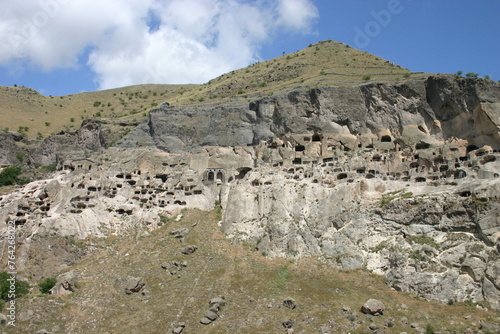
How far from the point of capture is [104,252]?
116ft

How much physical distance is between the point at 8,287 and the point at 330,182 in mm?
25544

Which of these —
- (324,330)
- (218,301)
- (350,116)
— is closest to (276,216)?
(218,301)

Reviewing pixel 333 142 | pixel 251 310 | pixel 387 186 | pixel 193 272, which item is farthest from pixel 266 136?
pixel 251 310

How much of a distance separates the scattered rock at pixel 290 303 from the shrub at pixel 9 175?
3550cm

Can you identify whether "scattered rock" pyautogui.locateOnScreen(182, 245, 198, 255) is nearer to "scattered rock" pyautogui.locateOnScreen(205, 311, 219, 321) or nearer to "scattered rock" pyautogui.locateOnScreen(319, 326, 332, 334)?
"scattered rock" pyautogui.locateOnScreen(205, 311, 219, 321)

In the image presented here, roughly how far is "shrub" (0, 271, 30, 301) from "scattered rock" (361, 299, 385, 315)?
2242 cm

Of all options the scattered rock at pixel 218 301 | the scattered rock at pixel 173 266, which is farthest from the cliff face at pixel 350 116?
the scattered rock at pixel 218 301

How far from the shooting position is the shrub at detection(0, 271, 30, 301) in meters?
29.5

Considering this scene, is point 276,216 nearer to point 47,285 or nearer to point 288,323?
point 288,323

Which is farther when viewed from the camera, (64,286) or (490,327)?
(64,286)

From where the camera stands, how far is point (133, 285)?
30.4m

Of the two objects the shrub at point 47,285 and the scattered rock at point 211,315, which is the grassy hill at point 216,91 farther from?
the scattered rock at point 211,315

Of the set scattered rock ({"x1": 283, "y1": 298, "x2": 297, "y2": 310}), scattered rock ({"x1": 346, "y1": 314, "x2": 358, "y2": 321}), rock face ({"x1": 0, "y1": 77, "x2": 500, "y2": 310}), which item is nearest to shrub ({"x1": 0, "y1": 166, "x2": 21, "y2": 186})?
rock face ({"x1": 0, "y1": 77, "x2": 500, "y2": 310})

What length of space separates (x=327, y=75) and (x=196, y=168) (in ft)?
78.9
